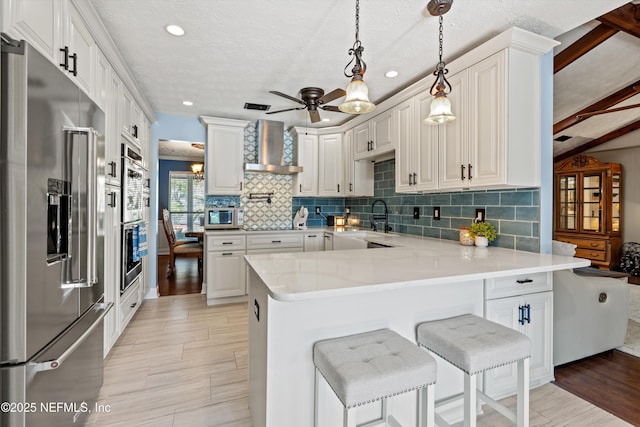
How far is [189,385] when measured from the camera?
7.06 ft

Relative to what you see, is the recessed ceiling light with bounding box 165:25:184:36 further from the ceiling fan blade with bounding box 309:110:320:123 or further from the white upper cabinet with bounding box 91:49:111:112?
the ceiling fan blade with bounding box 309:110:320:123

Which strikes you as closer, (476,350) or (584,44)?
(476,350)

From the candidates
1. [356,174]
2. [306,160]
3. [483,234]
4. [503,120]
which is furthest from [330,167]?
[503,120]

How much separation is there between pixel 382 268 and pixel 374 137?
2450 mm

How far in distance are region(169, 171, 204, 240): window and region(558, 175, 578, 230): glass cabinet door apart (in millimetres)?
8331

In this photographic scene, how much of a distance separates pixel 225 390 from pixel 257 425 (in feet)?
2.05

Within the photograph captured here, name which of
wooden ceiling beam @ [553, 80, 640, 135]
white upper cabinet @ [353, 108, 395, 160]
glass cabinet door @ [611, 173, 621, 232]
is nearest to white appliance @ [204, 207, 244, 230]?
white upper cabinet @ [353, 108, 395, 160]

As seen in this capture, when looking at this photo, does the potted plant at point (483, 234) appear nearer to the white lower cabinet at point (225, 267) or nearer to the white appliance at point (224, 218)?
the white lower cabinet at point (225, 267)

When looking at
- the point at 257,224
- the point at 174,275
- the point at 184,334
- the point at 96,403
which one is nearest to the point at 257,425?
the point at 96,403

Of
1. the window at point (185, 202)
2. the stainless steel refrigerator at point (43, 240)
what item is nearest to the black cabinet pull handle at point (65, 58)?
the stainless steel refrigerator at point (43, 240)

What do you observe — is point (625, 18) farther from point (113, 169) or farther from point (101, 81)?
point (113, 169)

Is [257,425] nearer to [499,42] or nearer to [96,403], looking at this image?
[96,403]

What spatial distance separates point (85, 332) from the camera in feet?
4.98

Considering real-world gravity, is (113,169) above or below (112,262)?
above
